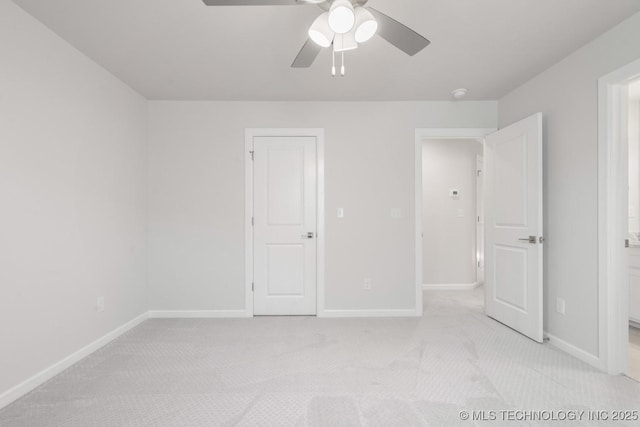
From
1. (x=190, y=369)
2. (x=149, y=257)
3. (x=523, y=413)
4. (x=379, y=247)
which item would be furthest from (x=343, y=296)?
(x=149, y=257)

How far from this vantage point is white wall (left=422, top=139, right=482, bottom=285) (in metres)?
4.78

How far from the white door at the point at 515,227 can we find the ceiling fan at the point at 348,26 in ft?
5.83

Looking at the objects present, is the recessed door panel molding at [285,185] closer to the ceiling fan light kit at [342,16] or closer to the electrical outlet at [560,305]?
the ceiling fan light kit at [342,16]

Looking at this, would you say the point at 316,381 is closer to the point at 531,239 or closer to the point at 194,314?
the point at 194,314

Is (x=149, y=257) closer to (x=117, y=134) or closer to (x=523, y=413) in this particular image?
(x=117, y=134)

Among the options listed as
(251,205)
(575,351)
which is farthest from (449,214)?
(251,205)

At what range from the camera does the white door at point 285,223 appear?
3.51 m

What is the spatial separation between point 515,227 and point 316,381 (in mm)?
2286

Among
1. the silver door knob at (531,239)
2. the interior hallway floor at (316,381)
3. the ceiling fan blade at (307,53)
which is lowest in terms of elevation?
the interior hallway floor at (316,381)

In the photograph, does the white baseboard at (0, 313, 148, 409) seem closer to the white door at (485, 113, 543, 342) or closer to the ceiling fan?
the ceiling fan

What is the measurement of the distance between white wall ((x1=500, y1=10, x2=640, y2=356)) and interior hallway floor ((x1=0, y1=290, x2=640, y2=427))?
0.39 meters

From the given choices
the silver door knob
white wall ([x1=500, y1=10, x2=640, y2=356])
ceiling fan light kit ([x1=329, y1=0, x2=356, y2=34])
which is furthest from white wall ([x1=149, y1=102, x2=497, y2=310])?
ceiling fan light kit ([x1=329, y1=0, x2=356, y2=34])

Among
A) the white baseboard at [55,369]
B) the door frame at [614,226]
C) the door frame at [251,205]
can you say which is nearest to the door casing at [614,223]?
the door frame at [614,226]

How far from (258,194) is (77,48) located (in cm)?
193
